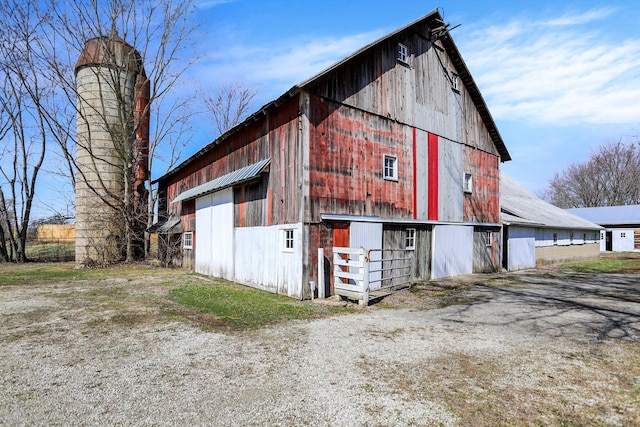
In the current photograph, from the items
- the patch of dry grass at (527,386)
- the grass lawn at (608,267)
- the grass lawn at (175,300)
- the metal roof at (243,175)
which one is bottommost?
the grass lawn at (608,267)

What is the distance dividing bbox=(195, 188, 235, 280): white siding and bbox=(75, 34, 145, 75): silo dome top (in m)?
9.23

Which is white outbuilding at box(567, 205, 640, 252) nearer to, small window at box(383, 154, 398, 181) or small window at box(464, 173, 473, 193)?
small window at box(464, 173, 473, 193)

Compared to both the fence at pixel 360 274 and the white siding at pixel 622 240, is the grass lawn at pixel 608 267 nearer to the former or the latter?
the fence at pixel 360 274

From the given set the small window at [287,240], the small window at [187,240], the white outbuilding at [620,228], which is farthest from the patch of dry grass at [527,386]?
the white outbuilding at [620,228]

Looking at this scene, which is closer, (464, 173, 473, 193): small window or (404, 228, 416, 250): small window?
(404, 228, 416, 250): small window

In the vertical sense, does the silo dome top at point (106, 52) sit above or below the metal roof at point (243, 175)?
above

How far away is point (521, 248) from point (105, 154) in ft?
74.0

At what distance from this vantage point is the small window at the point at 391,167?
516 inches

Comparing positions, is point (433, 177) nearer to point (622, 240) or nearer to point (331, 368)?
point (331, 368)

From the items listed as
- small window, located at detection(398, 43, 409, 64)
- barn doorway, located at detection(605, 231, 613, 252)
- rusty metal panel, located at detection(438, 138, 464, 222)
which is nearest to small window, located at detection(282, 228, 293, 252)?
rusty metal panel, located at detection(438, 138, 464, 222)

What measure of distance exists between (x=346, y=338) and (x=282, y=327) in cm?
143

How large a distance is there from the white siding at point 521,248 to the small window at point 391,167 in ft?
30.5

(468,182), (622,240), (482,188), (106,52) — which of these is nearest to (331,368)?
(468,182)

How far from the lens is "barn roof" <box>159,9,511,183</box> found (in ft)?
36.2
